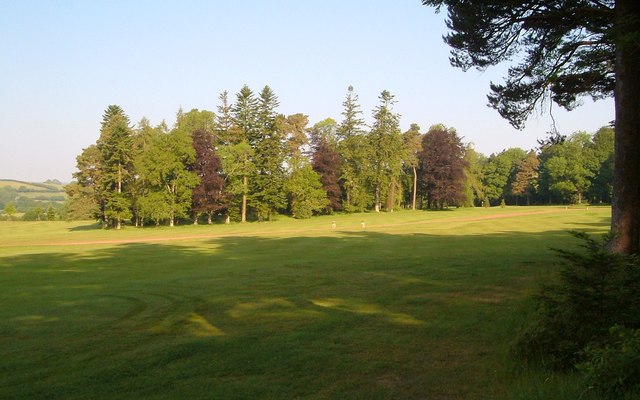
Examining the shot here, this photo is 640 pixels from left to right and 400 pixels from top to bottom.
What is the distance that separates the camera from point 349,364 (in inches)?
297

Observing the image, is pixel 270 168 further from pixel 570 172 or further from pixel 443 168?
pixel 570 172

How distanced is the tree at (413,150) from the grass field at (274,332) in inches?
2654

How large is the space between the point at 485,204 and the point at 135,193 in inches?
2380

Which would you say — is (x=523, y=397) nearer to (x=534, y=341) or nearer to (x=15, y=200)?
(x=534, y=341)

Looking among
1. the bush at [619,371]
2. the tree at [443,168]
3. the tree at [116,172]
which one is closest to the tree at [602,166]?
the tree at [443,168]

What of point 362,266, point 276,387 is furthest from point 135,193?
point 276,387

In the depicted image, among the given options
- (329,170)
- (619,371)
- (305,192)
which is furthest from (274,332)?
(329,170)

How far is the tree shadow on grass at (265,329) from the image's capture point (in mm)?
6793

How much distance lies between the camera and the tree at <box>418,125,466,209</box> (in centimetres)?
8181

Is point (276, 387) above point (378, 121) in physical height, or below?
below

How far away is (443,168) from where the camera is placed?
A: 81812mm

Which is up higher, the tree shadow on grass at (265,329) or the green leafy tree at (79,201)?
the green leafy tree at (79,201)

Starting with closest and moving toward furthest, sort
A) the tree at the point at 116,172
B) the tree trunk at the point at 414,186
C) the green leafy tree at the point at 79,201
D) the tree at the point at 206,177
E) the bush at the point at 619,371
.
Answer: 1. the bush at the point at 619,371
2. the tree at the point at 116,172
3. the tree at the point at 206,177
4. the green leafy tree at the point at 79,201
5. the tree trunk at the point at 414,186

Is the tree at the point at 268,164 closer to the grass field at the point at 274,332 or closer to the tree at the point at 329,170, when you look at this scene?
the tree at the point at 329,170
